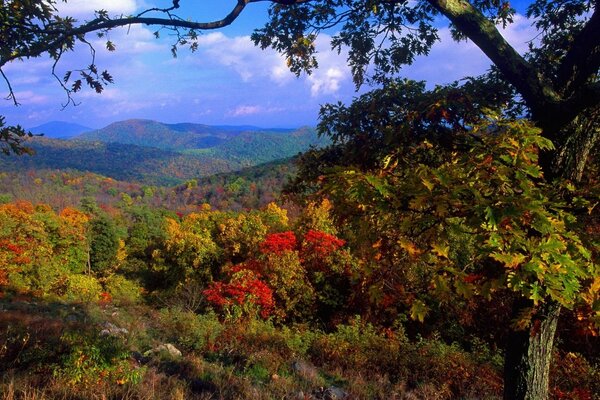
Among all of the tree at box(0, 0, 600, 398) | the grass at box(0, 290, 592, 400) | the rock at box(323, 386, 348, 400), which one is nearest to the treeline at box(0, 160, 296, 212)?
the grass at box(0, 290, 592, 400)

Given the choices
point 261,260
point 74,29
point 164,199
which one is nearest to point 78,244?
point 261,260

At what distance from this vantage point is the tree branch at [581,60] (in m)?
3.20

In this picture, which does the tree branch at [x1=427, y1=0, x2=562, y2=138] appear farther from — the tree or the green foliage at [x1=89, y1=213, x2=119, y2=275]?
the green foliage at [x1=89, y1=213, x2=119, y2=275]

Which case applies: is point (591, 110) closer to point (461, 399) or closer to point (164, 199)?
point (461, 399)

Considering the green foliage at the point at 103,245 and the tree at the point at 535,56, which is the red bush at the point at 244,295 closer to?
the tree at the point at 535,56

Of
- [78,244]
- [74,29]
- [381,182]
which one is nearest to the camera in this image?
[381,182]

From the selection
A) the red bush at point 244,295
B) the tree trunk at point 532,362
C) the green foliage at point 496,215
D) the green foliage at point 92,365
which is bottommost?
the red bush at point 244,295

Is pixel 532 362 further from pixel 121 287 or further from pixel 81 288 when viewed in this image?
pixel 121 287

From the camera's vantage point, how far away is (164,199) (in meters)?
91.2

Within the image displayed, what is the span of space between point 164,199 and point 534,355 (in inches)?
3694

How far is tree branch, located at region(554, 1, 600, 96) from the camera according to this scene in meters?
3.20

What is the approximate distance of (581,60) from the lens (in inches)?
130

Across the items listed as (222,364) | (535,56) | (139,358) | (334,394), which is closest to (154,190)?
(139,358)

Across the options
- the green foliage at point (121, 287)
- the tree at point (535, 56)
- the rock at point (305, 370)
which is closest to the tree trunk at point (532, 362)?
the tree at point (535, 56)
